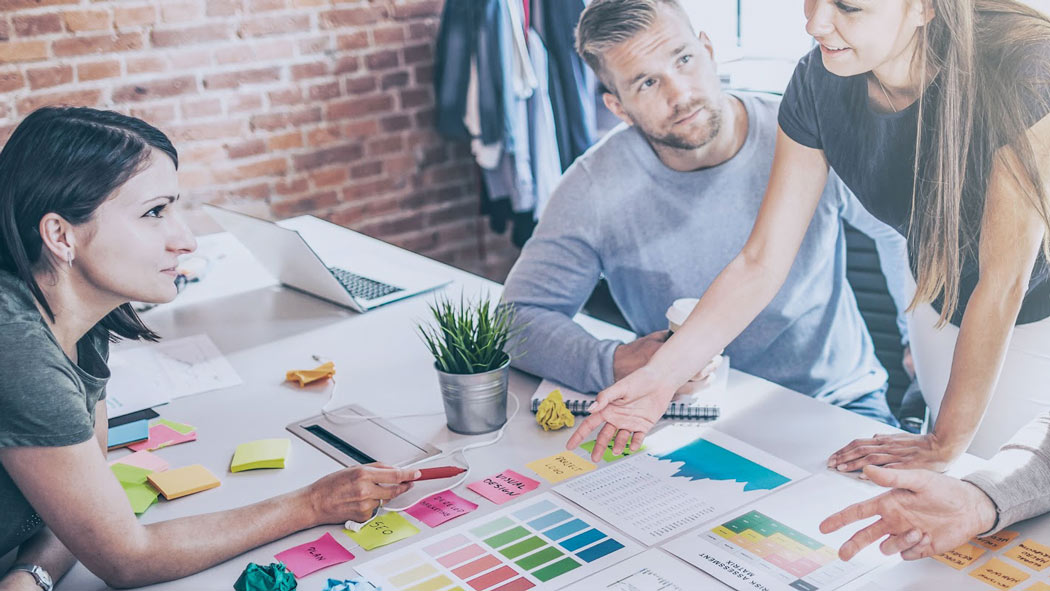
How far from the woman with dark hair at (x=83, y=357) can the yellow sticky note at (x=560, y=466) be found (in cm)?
21

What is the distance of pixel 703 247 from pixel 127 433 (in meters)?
1.14

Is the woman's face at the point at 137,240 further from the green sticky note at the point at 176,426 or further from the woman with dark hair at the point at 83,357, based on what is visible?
the green sticky note at the point at 176,426

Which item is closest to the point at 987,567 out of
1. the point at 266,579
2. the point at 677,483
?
the point at 677,483

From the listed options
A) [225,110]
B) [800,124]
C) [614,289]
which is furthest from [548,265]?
[225,110]

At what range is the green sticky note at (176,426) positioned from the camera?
162 cm

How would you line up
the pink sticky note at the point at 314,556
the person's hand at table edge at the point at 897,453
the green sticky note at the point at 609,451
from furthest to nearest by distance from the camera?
the green sticky note at the point at 609,451 < the person's hand at table edge at the point at 897,453 < the pink sticky note at the point at 314,556

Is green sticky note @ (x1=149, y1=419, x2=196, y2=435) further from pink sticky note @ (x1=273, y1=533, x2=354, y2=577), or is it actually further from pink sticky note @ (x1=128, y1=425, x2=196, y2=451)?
pink sticky note @ (x1=273, y1=533, x2=354, y2=577)

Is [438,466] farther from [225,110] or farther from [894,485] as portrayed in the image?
[225,110]

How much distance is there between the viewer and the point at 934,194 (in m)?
1.43

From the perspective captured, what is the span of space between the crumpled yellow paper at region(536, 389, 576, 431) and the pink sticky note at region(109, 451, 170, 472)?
592 mm

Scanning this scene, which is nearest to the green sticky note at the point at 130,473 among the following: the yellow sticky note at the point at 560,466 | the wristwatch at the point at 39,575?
the wristwatch at the point at 39,575

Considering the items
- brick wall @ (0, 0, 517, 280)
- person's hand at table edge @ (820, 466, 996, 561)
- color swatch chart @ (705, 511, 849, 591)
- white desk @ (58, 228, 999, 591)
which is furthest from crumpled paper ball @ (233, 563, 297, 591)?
brick wall @ (0, 0, 517, 280)

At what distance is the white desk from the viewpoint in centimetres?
140

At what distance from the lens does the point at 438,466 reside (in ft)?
4.81
